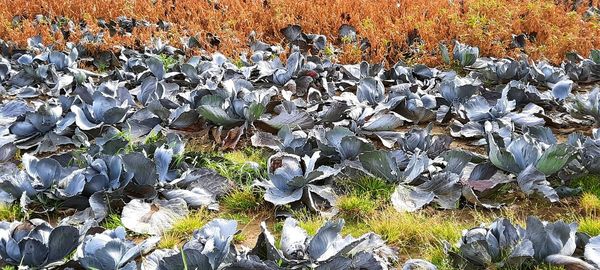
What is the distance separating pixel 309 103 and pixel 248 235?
7.36ft

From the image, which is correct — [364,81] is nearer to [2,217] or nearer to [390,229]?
[390,229]

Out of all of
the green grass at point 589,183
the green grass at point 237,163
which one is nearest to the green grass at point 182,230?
the green grass at point 237,163

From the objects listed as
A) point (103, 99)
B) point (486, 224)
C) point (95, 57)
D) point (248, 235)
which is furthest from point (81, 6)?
point (486, 224)

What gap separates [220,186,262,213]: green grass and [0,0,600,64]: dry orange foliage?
3.49 metres

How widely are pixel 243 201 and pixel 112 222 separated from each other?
750 millimetres

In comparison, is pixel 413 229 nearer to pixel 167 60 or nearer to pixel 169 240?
pixel 169 240

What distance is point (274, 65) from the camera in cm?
641

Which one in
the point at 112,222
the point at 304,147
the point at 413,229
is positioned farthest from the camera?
the point at 304,147

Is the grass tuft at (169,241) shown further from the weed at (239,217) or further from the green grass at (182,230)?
the weed at (239,217)

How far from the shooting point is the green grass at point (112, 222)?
3.57 metres

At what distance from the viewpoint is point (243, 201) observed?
12.6 ft

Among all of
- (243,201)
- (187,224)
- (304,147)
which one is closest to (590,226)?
(304,147)

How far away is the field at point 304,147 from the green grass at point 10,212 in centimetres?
1

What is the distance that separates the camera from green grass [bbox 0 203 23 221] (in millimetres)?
3639
